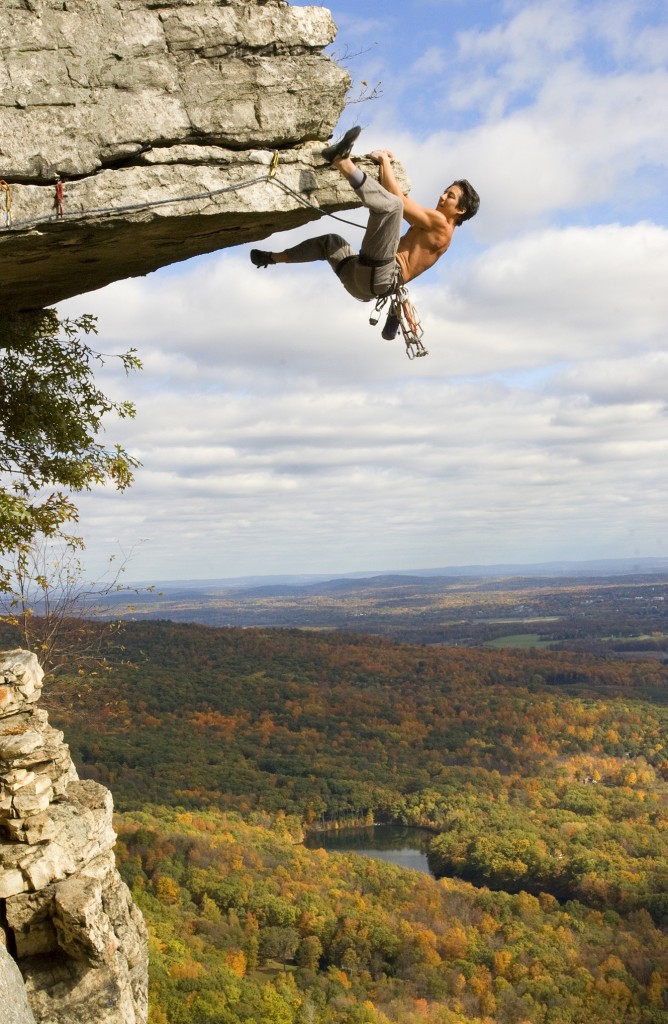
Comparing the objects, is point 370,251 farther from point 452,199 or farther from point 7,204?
point 7,204

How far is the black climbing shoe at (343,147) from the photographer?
6.18 m

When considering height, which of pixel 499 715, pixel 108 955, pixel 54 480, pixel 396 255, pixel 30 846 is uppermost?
pixel 396 255

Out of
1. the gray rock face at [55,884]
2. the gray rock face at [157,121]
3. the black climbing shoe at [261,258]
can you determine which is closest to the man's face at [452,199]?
the gray rock face at [157,121]

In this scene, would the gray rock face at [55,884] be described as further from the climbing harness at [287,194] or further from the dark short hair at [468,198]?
the dark short hair at [468,198]

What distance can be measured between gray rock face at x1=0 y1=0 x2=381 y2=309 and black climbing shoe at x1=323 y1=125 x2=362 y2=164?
0.30 metres

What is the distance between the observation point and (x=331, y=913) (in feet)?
152

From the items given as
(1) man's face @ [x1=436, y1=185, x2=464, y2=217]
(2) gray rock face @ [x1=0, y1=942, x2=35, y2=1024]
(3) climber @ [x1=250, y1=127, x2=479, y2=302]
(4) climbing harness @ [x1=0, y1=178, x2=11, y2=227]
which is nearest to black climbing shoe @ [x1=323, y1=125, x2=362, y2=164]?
(3) climber @ [x1=250, y1=127, x2=479, y2=302]

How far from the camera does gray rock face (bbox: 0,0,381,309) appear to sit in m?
5.73

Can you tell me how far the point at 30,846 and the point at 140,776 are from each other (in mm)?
54994

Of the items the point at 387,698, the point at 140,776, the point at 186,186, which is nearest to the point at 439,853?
the point at 140,776

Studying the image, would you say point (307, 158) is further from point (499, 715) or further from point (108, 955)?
point (499, 715)

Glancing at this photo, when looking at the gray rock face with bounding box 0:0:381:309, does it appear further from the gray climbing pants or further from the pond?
the pond

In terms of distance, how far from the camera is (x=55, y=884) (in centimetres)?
704

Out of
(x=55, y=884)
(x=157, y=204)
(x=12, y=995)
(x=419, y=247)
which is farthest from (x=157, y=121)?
(x=12, y=995)
